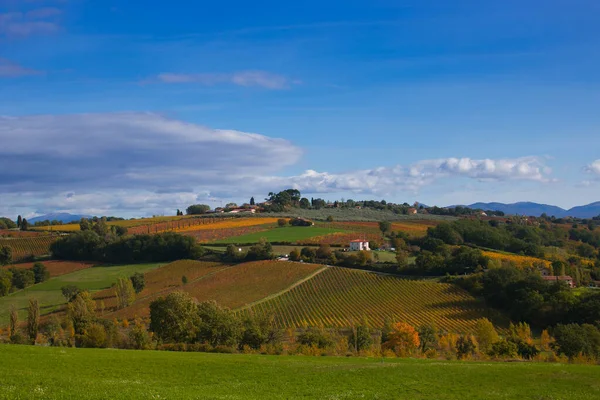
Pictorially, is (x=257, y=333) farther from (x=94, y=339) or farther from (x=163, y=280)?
(x=163, y=280)

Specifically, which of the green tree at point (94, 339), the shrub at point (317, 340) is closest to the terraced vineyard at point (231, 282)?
the green tree at point (94, 339)

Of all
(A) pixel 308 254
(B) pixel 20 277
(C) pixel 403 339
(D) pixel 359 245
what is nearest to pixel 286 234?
(D) pixel 359 245

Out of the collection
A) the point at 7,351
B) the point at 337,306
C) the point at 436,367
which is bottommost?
the point at 337,306

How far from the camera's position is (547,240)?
153 metres

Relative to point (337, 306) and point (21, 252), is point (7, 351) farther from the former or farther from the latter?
point (21, 252)

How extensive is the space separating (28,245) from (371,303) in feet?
295

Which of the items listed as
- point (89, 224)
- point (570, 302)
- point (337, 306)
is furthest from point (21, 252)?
point (570, 302)

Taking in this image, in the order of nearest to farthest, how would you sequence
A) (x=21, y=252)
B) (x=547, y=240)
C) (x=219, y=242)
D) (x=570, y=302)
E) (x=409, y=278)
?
(x=570, y=302) → (x=409, y=278) → (x=21, y=252) → (x=219, y=242) → (x=547, y=240)

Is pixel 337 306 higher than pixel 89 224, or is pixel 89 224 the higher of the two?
pixel 89 224

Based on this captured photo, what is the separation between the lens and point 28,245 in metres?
127

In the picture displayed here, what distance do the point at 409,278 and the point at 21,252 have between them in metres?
90.4

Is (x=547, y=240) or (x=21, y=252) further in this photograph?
(x=547, y=240)

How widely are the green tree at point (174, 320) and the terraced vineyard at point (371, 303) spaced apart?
23.0m

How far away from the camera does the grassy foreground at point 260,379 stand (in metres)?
19.3
